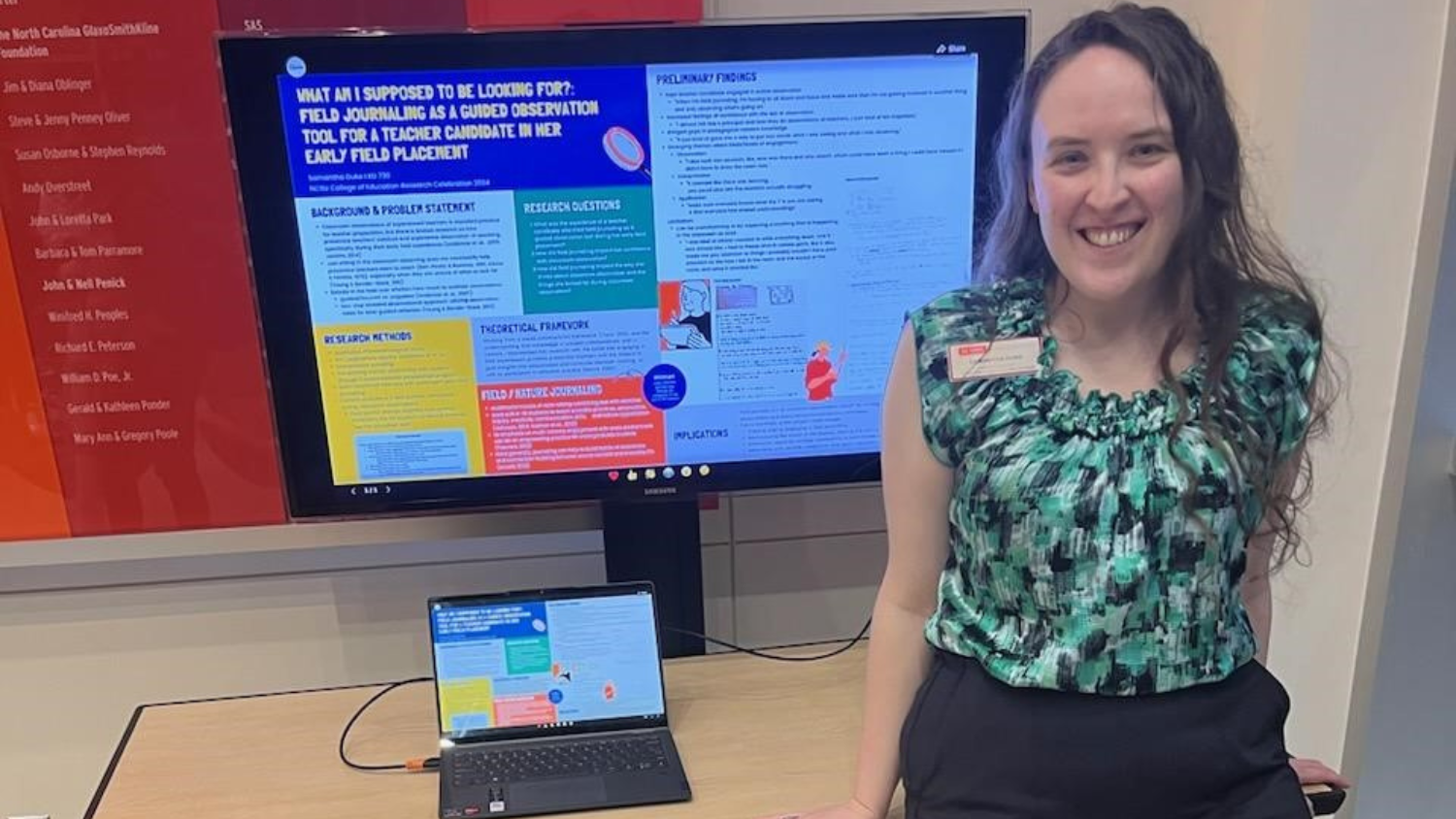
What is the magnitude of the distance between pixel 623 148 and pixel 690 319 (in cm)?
22

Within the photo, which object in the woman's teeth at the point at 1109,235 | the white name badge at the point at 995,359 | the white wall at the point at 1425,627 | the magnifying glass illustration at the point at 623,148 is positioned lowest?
the white wall at the point at 1425,627

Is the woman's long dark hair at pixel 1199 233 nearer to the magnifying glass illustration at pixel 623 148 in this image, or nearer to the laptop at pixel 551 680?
the magnifying glass illustration at pixel 623 148

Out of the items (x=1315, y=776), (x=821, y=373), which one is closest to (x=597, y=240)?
(x=821, y=373)

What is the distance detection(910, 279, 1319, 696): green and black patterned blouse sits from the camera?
112 cm

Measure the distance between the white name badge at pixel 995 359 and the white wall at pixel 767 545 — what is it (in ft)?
2.08

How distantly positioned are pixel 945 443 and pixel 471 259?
60 centimetres

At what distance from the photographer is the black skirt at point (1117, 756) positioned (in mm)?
1115

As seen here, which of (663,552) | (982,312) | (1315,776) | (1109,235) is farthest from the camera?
(663,552)

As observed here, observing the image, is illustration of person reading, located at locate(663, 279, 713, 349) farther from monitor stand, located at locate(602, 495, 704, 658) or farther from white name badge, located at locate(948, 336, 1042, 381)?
white name badge, located at locate(948, 336, 1042, 381)

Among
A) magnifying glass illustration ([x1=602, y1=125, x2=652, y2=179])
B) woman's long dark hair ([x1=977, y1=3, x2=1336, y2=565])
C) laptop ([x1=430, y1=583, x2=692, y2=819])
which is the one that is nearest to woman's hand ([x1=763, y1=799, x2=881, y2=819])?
laptop ([x1=430, y1=583, x2=692, y2=819])

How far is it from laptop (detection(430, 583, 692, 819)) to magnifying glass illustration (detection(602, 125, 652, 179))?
511 millimetres

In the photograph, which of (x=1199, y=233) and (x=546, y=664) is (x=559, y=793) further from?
(x=1199, y=233)

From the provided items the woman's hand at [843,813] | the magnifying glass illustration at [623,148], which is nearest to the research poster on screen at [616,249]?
the magnifying glass illustration at [623,148]

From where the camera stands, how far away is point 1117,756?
1.11 meters
